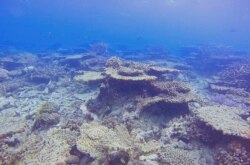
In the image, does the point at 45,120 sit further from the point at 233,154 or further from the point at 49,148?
the point at 233,154

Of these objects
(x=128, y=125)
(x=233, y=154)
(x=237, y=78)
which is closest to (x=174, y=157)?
(x=233, y=154)

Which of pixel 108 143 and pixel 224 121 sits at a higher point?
pixel 224 121

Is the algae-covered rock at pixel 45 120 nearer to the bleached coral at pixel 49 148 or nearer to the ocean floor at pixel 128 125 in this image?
the ocean floor at pixel 128 125

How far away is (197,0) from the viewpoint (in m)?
A: 78.7

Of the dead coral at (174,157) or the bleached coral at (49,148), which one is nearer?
the bleached coral at (49,148)

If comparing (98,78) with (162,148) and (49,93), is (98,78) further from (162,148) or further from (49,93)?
(49,93)

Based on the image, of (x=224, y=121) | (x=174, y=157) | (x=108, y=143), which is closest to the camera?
(x=108, y=143)

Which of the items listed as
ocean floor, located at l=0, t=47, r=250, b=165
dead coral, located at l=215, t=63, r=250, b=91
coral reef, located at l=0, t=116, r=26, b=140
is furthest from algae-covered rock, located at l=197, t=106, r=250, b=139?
dead coral, located at l=215, t=63, r=250, b=91

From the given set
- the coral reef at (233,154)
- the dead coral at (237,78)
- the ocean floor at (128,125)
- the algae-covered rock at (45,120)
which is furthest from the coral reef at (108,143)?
the dead coral at (237,78)

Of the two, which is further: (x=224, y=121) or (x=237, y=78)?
(x=237, y=78)

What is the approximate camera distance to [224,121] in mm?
Answer: 7164

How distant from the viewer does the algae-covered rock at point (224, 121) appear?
6.58m

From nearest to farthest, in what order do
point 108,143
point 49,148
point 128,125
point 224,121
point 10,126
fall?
point 108,143 → point 49,148 → point 224,121 → point 128,125 → point 10,126

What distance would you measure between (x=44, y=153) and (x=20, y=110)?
7784 millimetres
